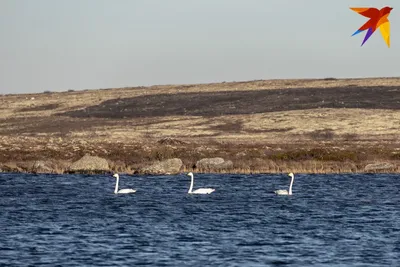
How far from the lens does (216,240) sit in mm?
35781

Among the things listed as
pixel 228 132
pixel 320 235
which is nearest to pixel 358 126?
pixel 228 132

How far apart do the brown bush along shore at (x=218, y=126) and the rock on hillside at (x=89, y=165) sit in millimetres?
992

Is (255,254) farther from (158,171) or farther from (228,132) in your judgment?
(228,132)

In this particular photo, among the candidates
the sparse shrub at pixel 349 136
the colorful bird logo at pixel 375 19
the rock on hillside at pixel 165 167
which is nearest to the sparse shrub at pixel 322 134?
the sparse shrub at pixel 349 136

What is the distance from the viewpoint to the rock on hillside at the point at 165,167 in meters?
63.2

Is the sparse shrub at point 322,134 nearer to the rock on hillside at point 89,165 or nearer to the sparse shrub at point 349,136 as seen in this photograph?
the sparse shrub at point 349,136

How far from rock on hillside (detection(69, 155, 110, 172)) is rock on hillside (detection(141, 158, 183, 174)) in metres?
2.78

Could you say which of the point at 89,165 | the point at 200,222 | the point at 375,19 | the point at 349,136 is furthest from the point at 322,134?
the point at 200,222

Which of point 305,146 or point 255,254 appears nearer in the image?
point 255,254

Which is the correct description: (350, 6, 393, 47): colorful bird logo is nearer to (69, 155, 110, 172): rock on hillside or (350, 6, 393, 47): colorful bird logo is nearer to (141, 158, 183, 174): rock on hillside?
(141, 158, 183, 174): rock on hillside

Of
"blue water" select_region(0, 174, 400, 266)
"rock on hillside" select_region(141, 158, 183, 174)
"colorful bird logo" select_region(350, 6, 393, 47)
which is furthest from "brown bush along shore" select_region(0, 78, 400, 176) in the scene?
"colorful bird logo" select_region(350, 6, 393, 47)

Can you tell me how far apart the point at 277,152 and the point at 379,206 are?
2387 centimetres

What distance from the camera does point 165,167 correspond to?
63.6 m

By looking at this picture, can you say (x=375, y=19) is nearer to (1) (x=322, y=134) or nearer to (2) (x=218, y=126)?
Answer: (1) (x=322, y=134)
